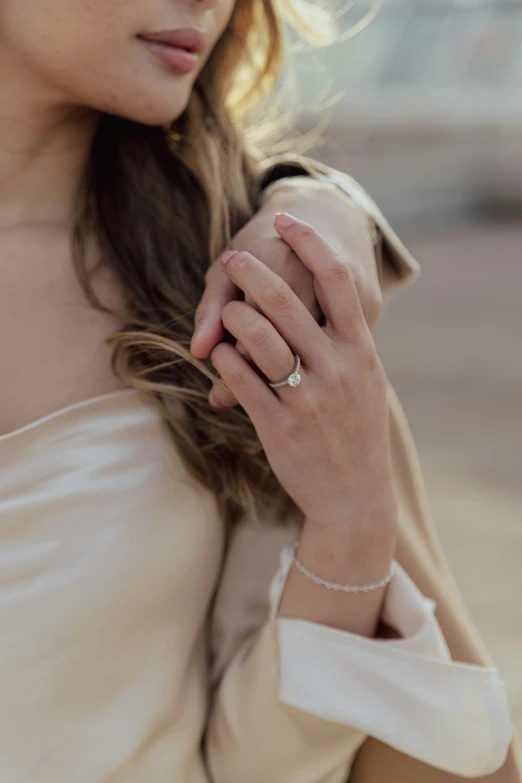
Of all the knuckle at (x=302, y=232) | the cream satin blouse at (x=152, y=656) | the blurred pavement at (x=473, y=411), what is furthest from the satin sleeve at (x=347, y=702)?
the blurred pavement at (x=473, y=411)

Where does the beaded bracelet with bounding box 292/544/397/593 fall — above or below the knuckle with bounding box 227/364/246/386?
below

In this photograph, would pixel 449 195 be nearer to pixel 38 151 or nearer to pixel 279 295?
pixel 38 151

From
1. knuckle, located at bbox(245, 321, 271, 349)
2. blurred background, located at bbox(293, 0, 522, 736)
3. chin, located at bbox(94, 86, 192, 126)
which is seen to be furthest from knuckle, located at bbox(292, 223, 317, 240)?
blurred background, located at bbox(293, 0, 522, 736)

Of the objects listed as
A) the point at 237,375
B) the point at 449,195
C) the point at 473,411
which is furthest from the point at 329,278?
the point at 449,195

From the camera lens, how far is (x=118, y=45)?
1071 mm

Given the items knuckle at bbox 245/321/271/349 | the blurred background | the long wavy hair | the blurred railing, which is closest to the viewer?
knuckle at bbox 245/321/271/349

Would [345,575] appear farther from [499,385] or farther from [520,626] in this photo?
[499,385]

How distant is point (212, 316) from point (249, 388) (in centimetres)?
9

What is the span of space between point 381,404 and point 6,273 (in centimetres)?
48

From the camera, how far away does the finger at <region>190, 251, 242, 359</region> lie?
0.98 meters

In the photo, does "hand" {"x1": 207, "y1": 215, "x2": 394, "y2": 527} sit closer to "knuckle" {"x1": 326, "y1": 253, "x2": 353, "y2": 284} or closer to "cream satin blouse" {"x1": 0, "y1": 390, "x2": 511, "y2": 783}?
"knuckle" {"x1": 326, "y1": 253, "x2": 353, "y2": 284}

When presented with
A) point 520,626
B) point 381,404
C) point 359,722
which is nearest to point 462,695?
point 359,722

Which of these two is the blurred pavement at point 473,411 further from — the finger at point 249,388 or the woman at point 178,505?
the finger at point 249,388

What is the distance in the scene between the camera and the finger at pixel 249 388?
3.10ft
